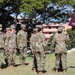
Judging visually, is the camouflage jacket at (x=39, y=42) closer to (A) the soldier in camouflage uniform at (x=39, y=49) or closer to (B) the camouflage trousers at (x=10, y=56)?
(A) the soldier in camouflage uniform at (x=39, y=49)

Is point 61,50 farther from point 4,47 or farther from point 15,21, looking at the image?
point 15,21

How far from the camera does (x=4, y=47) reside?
16.2 metres

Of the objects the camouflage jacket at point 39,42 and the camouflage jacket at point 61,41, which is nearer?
the camouflage jacket at point 39,42

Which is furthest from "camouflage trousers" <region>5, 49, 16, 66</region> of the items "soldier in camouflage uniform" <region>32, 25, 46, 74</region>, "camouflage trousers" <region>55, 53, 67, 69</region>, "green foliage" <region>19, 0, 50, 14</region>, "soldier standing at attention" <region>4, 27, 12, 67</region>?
"green foliage" <region>19, 0, 50, 14</region>

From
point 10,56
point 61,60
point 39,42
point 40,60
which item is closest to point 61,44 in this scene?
point 61,60

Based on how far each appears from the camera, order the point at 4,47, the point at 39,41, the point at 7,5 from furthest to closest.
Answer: the point at 7,5 → the point at 4,47 → the point at 39,41

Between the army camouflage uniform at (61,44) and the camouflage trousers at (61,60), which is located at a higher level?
the army camouflage uniform at (61,44)

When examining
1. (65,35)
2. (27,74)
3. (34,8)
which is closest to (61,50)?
(65,35)

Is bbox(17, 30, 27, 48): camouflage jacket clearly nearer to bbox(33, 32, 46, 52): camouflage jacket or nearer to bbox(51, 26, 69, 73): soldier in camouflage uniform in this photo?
bbox(33, 32, 46, 52): camouflage jacket

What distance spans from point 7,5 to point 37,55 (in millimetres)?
23134

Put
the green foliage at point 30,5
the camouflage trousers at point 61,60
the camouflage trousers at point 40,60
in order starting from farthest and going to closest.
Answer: the green foliage at point 30,5 → the camouflage trousers at point 61,60 → the camouflage trousers at point 40,60

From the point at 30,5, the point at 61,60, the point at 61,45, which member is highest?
the point at 30,5

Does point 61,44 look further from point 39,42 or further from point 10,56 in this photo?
point 10,56

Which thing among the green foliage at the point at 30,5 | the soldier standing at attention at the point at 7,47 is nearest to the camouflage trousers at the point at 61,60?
the soldier standing at attention at the point at 7,47
